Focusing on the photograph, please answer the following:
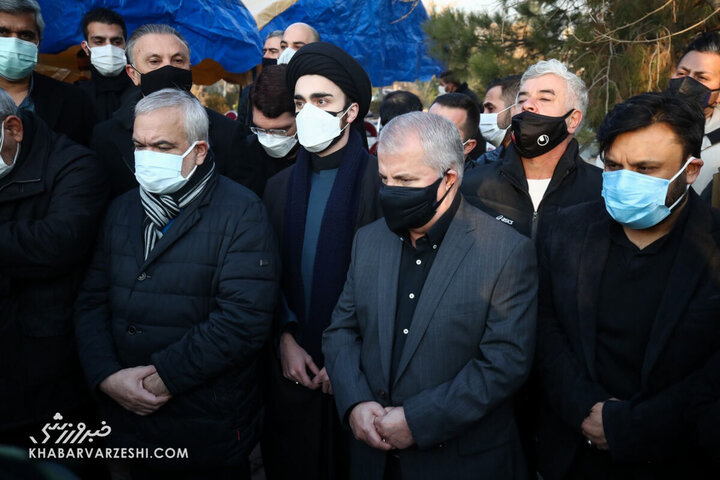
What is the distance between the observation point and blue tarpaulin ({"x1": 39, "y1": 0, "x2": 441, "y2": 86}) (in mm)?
6289

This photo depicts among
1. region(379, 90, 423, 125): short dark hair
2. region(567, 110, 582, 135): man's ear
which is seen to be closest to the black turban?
region(567, 110, 582, 135): man's ear

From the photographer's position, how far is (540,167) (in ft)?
10.4

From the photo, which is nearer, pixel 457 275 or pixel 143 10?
pixel 457 275

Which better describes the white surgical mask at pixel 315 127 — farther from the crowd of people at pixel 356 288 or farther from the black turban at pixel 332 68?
the black turban at pixel 332 68

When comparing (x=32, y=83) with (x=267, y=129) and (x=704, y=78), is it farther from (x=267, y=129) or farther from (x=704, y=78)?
(x=704, y=78)

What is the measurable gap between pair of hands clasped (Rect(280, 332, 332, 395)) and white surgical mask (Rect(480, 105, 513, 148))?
2.54 metres

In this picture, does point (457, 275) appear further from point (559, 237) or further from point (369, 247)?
point (559, 237)

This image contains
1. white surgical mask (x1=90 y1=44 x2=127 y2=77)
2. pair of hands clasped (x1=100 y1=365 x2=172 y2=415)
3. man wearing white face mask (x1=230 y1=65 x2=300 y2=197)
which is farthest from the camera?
white surgical mask (x1=90 y1=44 x2=127 y2=77)

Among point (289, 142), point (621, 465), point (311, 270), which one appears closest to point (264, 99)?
point (289, 142)

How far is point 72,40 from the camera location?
636 centimetres

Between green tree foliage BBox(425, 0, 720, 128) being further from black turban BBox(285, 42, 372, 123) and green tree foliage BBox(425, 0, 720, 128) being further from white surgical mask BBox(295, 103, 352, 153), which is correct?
white surgical mask BBox(295, 103, 352, 153)

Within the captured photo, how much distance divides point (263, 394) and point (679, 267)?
7.35ft

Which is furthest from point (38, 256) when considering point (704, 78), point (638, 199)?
point (704, 78)

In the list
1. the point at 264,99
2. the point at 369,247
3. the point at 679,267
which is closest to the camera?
the point at 679,267
